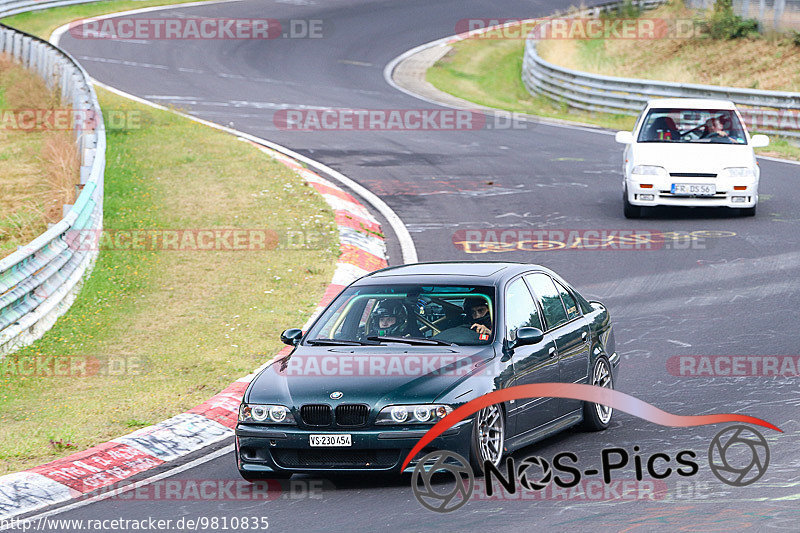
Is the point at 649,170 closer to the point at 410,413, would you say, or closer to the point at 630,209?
the point at 630,209

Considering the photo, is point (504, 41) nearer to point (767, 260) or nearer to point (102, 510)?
point (767, 260)

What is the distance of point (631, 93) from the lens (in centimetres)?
3023

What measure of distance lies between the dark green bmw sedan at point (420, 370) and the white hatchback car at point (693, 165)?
8.59 m

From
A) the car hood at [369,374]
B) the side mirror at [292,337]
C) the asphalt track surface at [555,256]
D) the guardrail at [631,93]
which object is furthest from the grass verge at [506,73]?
the car hood at [369,374]

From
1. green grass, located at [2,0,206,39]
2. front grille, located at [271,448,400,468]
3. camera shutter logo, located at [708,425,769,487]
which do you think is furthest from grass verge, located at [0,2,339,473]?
green grass, located at [2,0,206,39]

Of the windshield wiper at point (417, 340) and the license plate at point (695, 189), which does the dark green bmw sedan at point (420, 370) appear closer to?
the windshield wiper at point (417, 340)

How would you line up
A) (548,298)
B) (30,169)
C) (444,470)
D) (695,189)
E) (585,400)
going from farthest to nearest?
(30,169), (695,189), (548,298), (585,400), (444,470)

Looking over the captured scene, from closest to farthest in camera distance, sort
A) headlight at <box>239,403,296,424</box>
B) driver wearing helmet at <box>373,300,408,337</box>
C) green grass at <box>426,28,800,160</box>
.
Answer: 1. headlight at <box>239,403,296,424</box>
2. driver wearing helmet at <box>373,300,408,337</box>
3. green grass at <box>426,28,800,160</box>

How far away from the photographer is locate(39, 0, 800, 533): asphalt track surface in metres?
7.24

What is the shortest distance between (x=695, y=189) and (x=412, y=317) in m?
10.2

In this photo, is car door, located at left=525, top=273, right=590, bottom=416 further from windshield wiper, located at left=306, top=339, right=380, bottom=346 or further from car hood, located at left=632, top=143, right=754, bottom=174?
car hood, located at left=632, top=143, right=754, bottom=174

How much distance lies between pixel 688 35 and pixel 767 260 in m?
24.4

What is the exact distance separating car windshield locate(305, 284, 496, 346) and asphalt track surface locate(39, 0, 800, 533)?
3.21 feet

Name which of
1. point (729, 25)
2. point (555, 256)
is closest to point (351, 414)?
point (555, 256)
